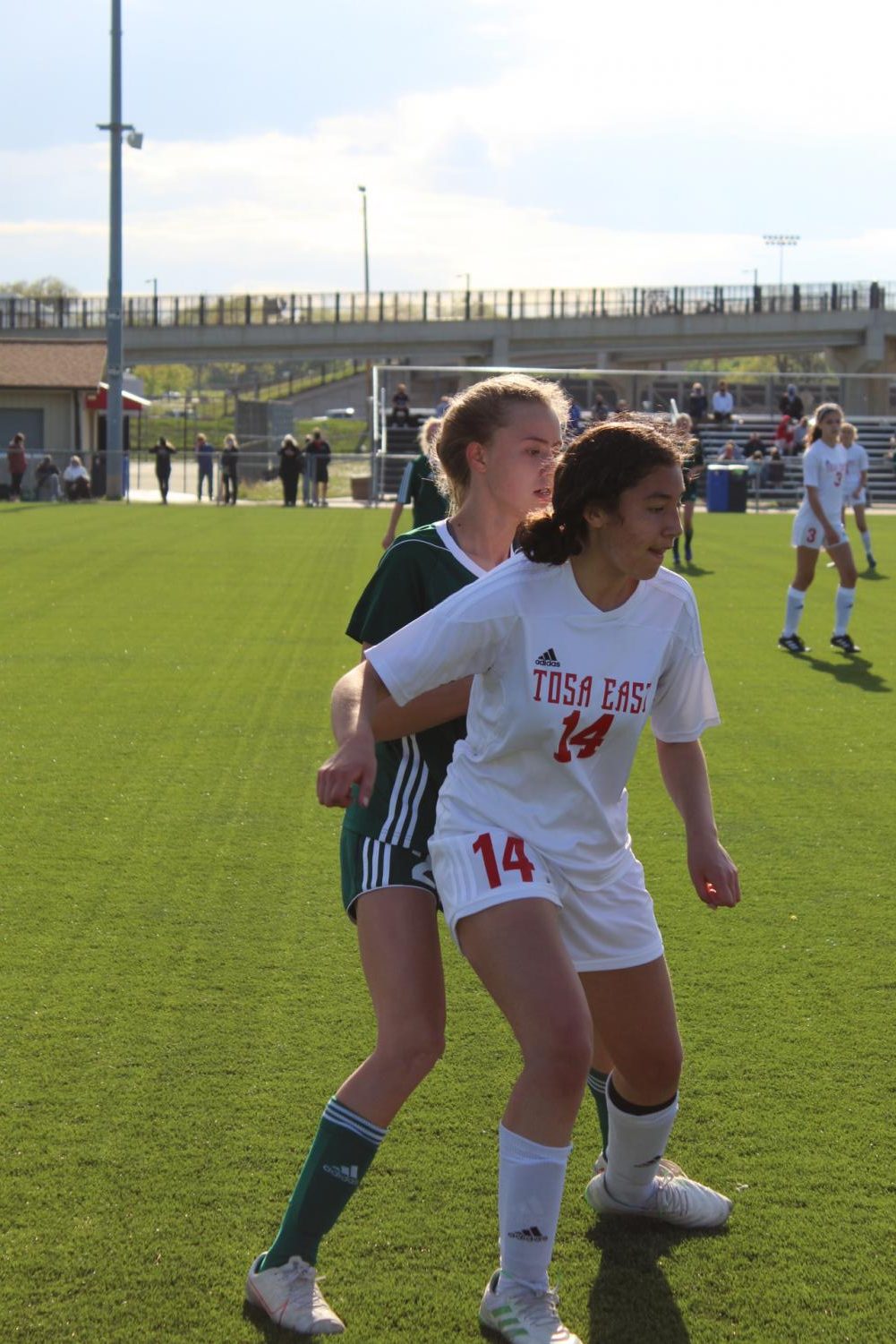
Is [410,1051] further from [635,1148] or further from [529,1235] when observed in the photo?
[635,1148]

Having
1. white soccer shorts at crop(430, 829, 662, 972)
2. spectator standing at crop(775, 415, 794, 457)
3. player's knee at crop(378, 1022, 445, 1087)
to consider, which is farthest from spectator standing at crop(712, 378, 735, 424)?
player's knee at crop(378, 1022, 445, 1087)

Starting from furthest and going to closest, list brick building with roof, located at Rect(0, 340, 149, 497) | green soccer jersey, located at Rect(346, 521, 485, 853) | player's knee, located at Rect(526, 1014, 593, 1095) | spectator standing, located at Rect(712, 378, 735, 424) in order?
1. brick building with roof, located at Rect(0, 340, 149, 497)
2. spectator standing, located at Rect(712, 378, 735, 424)
3. green soccer jersey, located at Rect(346, 521, 485, 853)
4. player's knee, located at Rect(526, 1014, 593, 1095)

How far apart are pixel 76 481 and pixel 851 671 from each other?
96.6 feet

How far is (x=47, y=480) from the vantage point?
1566 inches

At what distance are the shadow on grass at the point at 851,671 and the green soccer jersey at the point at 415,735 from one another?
8.57 m

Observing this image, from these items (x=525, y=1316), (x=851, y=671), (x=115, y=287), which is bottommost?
(x=525, y=1316)

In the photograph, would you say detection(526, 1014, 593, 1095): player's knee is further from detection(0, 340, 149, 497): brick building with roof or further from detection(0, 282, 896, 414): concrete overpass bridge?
detection(0, 282, 896, 414): concrete overpass bridge

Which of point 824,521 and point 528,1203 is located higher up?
point 824,521

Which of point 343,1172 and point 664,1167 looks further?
point 664,1167

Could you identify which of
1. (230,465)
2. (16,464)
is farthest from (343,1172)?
(16,464)

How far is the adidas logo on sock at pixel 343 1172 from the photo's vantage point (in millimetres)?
3131

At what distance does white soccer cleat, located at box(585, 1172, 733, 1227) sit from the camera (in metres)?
3.62

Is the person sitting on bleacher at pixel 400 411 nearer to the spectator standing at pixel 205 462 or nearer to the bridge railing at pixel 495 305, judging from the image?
the spectator standing at pixel 205 462

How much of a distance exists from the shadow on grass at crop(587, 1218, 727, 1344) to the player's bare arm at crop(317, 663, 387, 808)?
1.16 meters
